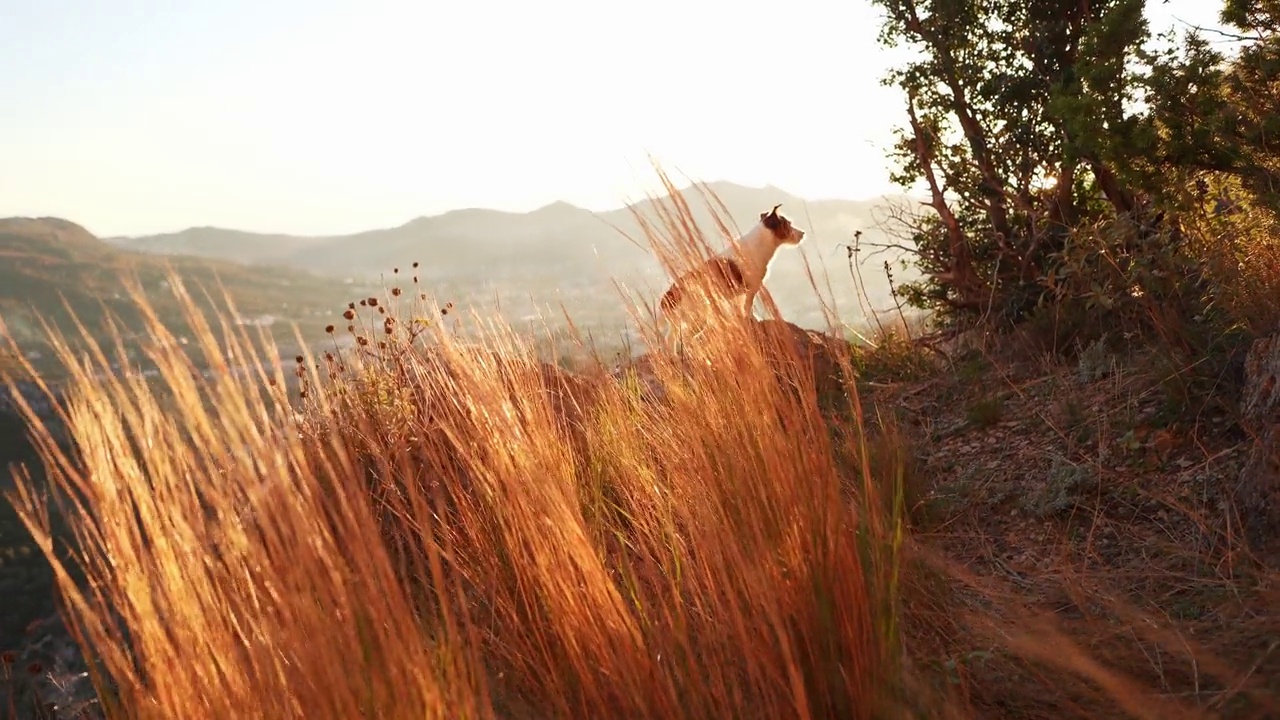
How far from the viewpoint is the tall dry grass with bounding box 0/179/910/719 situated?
1284 millimetres

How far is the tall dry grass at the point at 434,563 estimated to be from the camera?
1.28 metres

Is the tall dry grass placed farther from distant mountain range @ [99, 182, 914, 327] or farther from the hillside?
the hillside

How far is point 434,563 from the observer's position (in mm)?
1229

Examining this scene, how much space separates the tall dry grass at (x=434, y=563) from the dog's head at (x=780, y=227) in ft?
14.7

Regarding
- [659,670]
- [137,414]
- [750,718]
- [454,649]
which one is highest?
[137,414]

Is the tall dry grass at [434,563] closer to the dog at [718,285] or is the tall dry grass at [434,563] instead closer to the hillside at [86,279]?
the dog at [718,285]

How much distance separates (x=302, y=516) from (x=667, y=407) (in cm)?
127

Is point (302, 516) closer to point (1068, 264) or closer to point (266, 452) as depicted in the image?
point (266, 452)

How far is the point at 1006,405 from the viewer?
449cm

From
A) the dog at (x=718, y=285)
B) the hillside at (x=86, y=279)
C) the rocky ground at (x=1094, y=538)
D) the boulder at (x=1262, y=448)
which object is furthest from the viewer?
the hillside at (x=86, y=279)

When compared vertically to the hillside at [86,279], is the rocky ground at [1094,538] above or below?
below

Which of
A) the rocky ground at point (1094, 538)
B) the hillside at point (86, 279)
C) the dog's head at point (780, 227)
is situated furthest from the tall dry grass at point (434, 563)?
the hillside at point (86, 279)

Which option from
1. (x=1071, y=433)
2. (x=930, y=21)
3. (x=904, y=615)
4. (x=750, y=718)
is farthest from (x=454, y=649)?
(x=930, y=21)

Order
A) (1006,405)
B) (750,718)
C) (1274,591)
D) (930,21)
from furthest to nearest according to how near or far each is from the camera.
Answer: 1. (930,21)
2. (1006,405)
3. (1274,591)
4. (750,718)
